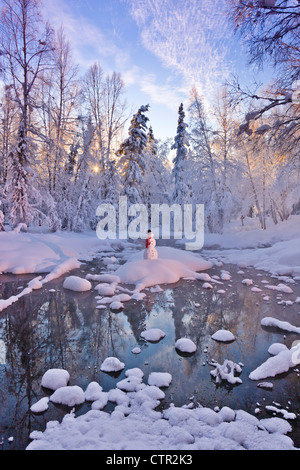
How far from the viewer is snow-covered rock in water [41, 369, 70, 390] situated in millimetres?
3139

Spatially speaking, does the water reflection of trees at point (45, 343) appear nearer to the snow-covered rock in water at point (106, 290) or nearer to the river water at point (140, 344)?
the river water at point (140, 344)

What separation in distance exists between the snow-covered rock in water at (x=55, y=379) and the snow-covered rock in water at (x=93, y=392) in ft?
1.22

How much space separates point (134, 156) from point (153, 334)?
694 inches

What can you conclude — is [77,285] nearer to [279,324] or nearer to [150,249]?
[150,249]

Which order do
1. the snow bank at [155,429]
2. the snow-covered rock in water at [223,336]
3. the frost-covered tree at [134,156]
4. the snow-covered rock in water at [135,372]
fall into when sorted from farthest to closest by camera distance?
the frost-covered tree at [134,156] → the snow-covered rock in water at [223,336] → the snow-covered rock in water at [135,372] → the snow bank at [155,429]

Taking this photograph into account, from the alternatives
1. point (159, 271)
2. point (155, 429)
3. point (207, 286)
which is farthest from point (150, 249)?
point (155, 429)

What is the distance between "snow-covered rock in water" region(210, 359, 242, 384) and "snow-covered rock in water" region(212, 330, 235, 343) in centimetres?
77

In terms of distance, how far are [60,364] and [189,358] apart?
210 cm

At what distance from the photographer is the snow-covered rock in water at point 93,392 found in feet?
9.57

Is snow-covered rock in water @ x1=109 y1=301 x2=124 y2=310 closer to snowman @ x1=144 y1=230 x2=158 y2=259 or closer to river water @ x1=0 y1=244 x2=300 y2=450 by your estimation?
river water @ x1=0 y1=244 x2=300 y2=450

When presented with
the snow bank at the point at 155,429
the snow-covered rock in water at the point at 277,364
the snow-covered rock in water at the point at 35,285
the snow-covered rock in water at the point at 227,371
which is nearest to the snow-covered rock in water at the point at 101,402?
the snow bank at the point at 155,429


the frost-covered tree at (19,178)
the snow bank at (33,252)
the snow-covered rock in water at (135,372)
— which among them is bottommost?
the snow-covered rock in water at (135,372)

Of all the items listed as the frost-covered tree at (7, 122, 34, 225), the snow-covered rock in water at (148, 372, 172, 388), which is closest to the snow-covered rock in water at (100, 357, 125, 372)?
the snow-covered rock in water at (148, 372, 172, 388)
